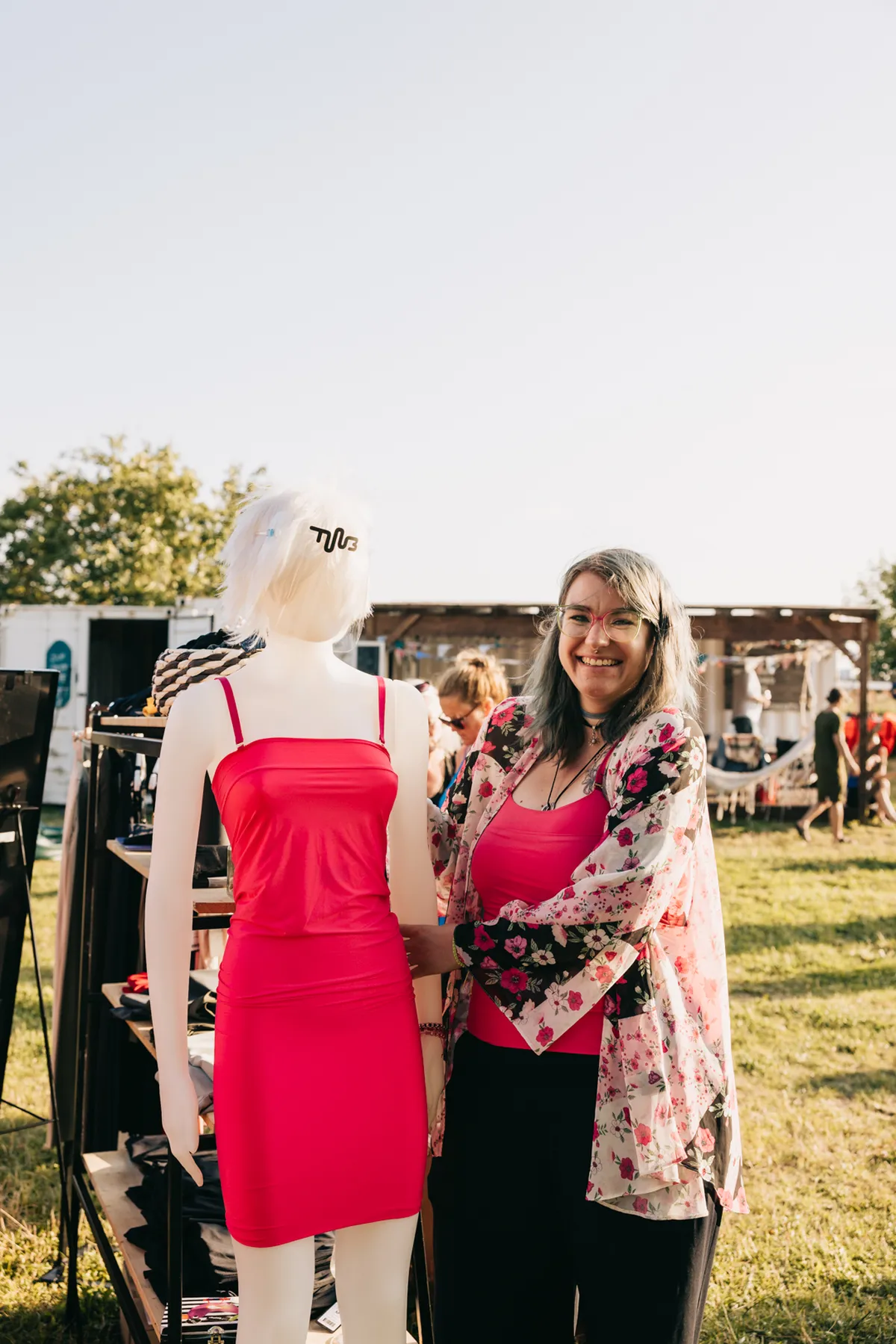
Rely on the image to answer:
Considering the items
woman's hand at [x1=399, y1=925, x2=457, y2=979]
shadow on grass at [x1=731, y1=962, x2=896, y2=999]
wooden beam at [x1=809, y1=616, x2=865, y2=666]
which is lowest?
shadow on grass at [x1=731, y1=962, x2=896, y2=999]

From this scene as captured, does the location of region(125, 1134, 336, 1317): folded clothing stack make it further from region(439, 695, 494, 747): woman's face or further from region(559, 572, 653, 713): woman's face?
region(439, 695, 494, 747): woman's face

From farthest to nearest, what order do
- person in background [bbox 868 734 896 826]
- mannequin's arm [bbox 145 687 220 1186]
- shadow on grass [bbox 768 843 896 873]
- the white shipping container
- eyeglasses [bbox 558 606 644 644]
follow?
the white shipping container, person in background [bbox 868 734 896 826], shadow on grass [bbox 768 843 896 873], eyeglasses [bbox 558 606 644 644], mannequin's arm [bbox 145 687 220 1186]

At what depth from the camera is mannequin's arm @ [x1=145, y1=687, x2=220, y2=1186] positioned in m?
1.72

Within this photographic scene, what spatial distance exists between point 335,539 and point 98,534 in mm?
24514

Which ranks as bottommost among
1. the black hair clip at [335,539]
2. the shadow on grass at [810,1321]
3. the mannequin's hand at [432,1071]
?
the shadow on grass at [810,1321]

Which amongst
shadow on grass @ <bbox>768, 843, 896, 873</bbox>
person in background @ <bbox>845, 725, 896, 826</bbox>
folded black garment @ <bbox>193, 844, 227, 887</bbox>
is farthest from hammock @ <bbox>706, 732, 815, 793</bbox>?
folded black garment @ <bbox>193, 844, 227, 887</bbox>

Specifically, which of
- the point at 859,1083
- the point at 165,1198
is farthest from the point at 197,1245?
the point at 859,1083

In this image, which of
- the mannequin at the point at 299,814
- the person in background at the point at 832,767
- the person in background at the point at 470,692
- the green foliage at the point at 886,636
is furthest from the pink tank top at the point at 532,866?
the green foliage at the point at 886,636

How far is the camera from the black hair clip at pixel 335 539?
1.77m

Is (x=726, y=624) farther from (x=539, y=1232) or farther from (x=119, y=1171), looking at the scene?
(x=539, y=1232)

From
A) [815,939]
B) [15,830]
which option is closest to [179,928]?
[15,830]

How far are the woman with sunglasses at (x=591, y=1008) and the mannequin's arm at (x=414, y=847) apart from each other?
0.16 feet

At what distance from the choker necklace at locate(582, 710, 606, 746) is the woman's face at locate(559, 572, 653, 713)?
0.06 ft

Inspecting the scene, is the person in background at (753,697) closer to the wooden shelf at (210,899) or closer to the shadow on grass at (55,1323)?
the shadow on grass at (55,1323)
